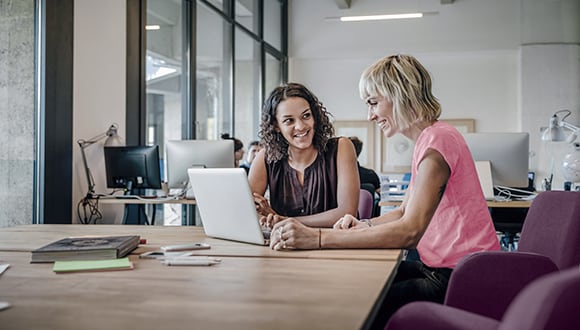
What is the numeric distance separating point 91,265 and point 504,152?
315 cm

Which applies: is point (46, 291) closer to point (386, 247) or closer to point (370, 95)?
point (386, 247)

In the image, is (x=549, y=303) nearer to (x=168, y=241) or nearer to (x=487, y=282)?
(x=487, y=282)

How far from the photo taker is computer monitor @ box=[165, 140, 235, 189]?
164 inches

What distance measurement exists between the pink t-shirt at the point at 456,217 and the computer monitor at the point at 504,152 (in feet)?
7.39

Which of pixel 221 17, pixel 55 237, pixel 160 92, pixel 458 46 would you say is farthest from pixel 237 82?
pixel 55 237

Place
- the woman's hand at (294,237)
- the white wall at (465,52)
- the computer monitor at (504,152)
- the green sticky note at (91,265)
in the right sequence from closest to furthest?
the green sticky note at (91,265)
the woman's hand at (294,237)
the computer monitor at (504,152)
the white wall at (465,52)

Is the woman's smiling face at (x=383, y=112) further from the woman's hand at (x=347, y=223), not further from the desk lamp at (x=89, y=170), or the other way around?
the desk lamp at (x=89, y=170)

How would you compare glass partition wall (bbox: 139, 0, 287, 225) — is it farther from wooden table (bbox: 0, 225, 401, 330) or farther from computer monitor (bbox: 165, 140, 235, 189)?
wooden table (bbox: 0, 225, 401, 330)

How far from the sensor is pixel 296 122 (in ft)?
8.27

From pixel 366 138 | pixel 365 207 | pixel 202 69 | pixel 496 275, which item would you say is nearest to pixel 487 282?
pixel 496 275

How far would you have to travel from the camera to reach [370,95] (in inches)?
75.7

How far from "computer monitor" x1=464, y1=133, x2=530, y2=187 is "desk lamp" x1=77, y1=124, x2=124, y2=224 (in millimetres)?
2563

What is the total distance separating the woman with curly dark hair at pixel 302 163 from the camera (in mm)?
2461

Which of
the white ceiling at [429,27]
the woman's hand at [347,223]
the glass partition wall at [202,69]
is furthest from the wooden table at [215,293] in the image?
the white ceiling at [429,27]
